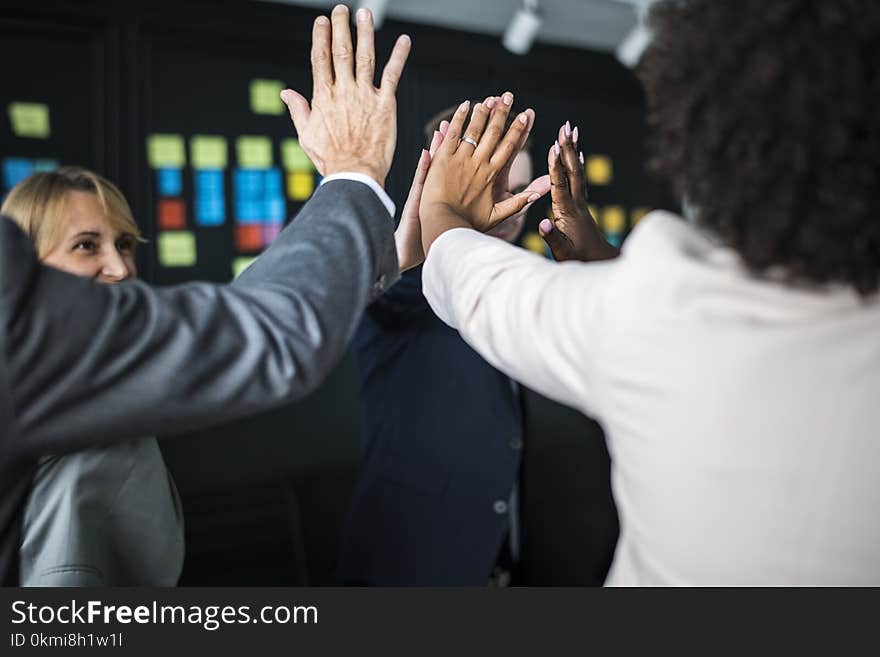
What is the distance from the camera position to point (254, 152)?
2.62 m

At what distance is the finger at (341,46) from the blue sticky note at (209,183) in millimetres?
1998

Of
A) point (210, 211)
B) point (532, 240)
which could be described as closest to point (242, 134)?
point (210, 211)

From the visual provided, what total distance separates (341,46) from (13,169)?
202 centimetres

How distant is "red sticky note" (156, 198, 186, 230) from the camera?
8.20ft

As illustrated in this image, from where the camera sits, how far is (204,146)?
2.53 m

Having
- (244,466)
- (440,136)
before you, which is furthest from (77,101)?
(440,136)

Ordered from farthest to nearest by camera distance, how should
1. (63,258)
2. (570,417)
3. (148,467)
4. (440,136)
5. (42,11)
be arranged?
(570,417), (42,11), (63,258), (148,467), (440,136)

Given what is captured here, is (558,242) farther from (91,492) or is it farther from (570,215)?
(91,492)

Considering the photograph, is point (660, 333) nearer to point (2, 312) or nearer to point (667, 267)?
point (667, 267)

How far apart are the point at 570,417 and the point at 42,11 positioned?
96.7 inches

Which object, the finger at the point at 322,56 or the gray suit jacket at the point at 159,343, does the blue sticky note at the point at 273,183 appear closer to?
the finger at the point at 322,56

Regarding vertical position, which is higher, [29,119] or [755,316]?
[29,119]

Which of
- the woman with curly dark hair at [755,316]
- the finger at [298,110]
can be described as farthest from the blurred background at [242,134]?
the woman with curly dark hair at [755,316]

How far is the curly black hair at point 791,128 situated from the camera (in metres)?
0.48
